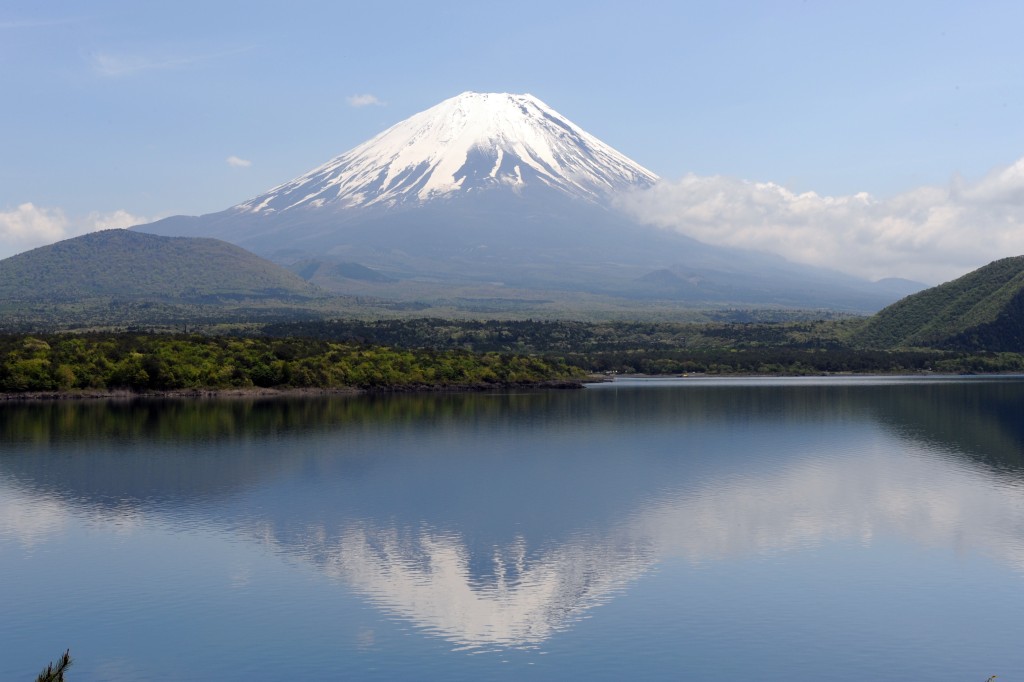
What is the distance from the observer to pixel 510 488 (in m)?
51.1

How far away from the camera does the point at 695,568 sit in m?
34.9

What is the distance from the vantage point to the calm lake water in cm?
2647

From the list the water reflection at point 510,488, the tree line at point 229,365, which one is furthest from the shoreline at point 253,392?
the water reflection at point 510,488

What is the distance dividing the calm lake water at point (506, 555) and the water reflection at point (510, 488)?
0.20 m

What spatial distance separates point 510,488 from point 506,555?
14.5 m

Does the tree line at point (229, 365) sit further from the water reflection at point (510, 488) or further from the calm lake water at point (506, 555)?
the calm lake water at point (506, 555)

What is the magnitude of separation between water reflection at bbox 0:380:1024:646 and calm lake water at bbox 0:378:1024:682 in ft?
0.65

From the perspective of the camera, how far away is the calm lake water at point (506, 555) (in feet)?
86.8

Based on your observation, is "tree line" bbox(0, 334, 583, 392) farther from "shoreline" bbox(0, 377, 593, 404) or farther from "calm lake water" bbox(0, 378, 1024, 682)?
"calm lake water" bbox(0, 378, 1024, 682)

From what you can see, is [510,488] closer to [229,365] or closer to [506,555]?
[506,555]

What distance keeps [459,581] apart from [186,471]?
26717mm

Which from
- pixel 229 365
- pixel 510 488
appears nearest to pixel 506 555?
pixel 510 488

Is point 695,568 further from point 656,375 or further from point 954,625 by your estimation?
point 656,375

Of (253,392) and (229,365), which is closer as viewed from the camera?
(253,392)
